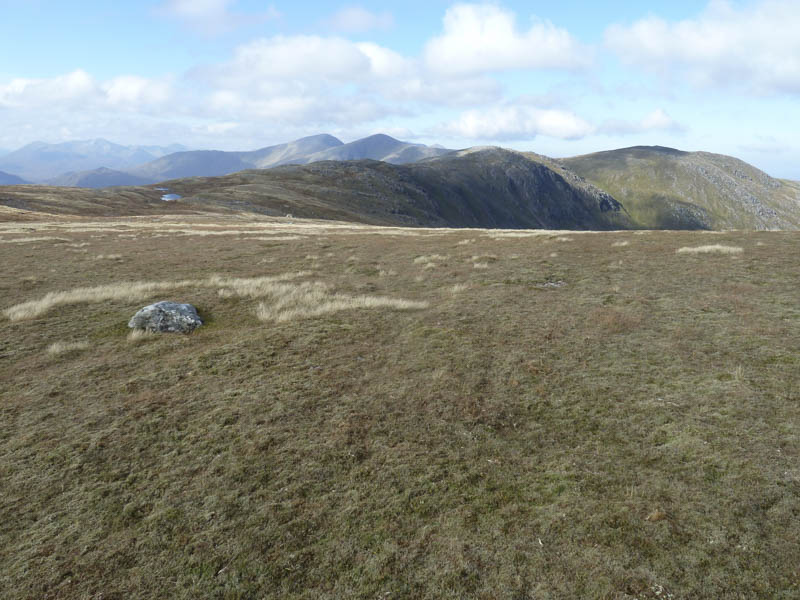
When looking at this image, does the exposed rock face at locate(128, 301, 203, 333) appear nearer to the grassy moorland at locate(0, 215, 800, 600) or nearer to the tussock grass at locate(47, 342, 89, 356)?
the grassy moorland at locate(0, 215, 800, 600)

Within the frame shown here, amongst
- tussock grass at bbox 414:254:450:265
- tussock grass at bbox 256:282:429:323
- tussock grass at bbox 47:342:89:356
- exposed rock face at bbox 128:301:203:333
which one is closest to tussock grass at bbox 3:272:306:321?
tussock grass at bbox 256:282:429:323

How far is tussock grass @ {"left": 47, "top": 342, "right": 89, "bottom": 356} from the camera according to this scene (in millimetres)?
13328

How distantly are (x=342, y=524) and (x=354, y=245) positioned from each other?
33947mm

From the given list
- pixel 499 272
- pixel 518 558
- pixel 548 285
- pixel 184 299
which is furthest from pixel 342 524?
pixel 499 272

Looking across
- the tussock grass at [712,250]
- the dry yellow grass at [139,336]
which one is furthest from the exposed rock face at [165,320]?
the tussock grass at [712,250]

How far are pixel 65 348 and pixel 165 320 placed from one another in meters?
3.08

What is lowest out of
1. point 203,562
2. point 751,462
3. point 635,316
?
point 203,562

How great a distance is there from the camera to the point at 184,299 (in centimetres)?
1927

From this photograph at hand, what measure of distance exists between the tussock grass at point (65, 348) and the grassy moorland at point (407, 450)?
0.06 meters

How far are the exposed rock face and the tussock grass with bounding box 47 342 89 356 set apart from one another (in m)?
1.78

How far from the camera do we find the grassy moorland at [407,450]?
5.91m

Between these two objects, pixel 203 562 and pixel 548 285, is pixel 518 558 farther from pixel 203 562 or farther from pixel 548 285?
pixel 548 285

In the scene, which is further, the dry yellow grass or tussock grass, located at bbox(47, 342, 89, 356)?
the dry yellow grass

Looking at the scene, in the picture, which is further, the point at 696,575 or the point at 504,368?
the point at 504,368
